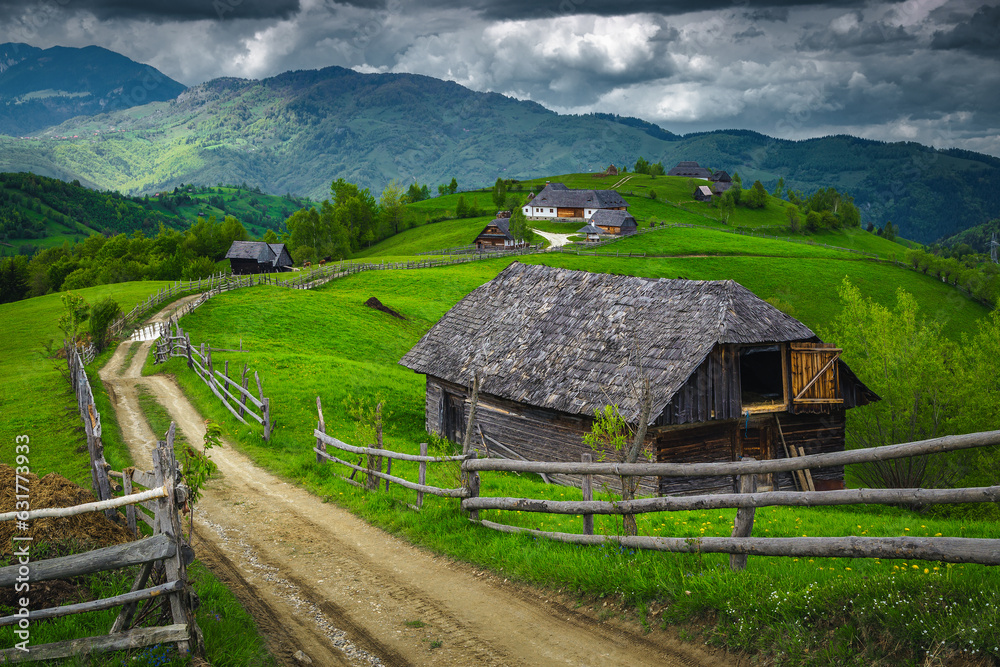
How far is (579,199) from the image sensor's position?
425 ft

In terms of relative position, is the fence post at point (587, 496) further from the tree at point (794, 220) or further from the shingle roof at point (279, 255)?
the tree at point (794, 220)

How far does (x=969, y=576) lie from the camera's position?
6477 millimetres

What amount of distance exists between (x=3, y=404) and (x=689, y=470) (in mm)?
29395

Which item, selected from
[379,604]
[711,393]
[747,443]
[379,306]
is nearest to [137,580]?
[379,604]

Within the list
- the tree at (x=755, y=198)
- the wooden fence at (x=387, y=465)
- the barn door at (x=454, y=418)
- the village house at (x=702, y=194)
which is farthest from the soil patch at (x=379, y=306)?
the village house at (x=702, y=194)

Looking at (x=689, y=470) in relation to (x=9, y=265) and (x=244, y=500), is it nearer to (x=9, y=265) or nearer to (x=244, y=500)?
(x=244, y=500)

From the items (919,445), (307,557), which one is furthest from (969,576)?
(307,557)

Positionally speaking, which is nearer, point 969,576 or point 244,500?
point 969,576

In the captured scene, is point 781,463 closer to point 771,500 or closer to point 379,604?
point 771,500

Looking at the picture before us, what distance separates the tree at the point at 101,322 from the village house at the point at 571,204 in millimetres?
97562

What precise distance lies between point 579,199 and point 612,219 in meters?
18.8

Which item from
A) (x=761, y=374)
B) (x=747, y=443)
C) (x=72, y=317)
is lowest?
(x=747, y=443)

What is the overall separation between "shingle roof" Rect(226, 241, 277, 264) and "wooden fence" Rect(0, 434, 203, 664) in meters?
87.8

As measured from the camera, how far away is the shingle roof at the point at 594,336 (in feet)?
60.6
